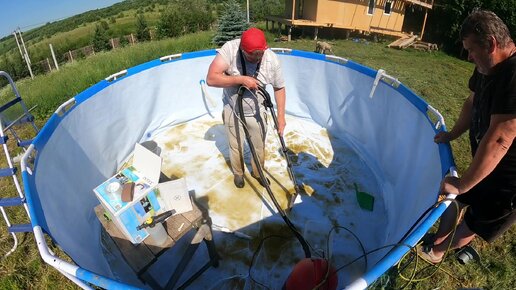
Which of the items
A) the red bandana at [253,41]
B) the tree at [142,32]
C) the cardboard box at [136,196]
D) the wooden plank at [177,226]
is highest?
the red bandana at [253,41]

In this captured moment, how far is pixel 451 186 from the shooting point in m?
1.96

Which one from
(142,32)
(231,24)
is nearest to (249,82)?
(231,24)

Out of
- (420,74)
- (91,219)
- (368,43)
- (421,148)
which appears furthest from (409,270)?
(368,43)

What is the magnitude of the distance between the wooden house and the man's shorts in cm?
1170

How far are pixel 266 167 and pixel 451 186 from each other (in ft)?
8.01

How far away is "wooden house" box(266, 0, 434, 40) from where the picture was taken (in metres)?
13.0

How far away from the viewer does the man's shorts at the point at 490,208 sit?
1999 millimetres

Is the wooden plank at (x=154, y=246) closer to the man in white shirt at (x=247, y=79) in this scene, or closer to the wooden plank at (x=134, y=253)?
the wooden plank at (x=134, y=253)

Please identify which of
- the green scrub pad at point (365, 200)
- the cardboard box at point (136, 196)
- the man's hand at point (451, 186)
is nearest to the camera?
the man's hand at point (451, 186)

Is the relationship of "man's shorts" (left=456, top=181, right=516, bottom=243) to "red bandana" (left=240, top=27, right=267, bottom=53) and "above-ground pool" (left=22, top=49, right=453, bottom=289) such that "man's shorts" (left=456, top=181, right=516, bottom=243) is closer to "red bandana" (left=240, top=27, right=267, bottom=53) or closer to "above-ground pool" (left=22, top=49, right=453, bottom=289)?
"above-ground pool" (left=22, top=49, right=453, bottom=289)

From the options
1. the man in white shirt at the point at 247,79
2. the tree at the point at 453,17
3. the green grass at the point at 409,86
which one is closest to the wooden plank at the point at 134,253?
the green grass at the point at 409,86

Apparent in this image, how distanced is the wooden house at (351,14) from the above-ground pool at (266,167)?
8.90m

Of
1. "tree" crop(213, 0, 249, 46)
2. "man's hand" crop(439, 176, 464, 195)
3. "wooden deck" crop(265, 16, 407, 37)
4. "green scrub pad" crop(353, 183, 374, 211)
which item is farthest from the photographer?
"wooden deck" crop(265, 16, 407, 37)

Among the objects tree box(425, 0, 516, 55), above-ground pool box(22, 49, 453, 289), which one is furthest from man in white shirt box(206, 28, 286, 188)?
tree box(425, 0, 516, 55)
